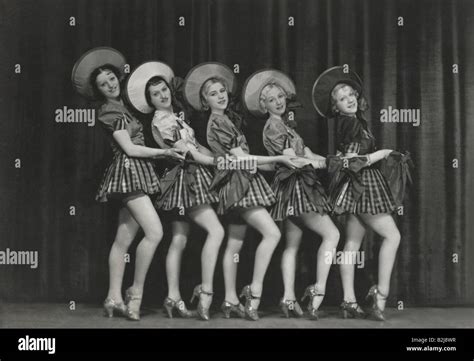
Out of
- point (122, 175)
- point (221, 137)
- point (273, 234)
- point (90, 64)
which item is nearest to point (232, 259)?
point (273, 234)

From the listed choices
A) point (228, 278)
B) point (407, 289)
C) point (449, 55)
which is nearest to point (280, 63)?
point (449, 55)

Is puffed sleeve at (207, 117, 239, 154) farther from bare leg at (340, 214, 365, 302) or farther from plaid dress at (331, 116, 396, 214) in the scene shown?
bare leg at (340, 214, 365, 302)

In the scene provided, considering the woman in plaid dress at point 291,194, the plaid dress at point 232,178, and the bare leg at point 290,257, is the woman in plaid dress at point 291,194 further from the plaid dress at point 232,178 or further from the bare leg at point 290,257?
the plaid dress at point 232,178

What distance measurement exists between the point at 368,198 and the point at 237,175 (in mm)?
926

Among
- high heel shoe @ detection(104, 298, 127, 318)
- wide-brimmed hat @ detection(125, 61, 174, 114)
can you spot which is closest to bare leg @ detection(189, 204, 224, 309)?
high heel shoe @ detection(104, 298, 127, 318)

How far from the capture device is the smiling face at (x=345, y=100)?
467 cm

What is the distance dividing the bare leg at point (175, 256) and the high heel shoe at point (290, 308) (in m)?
0.73

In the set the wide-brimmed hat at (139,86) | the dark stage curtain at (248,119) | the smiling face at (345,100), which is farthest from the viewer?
the dark stage curtain at (248,119)

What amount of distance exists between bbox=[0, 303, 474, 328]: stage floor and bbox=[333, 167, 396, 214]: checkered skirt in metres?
0.76

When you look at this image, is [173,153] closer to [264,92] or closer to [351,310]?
[264,92]

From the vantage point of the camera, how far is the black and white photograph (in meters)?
4.54

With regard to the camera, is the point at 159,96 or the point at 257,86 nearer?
the point at 159,96

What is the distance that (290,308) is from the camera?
4.62 meters

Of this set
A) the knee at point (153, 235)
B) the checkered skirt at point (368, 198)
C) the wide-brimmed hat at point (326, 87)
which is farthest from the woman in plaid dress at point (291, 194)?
the knee at point (153, 235)
